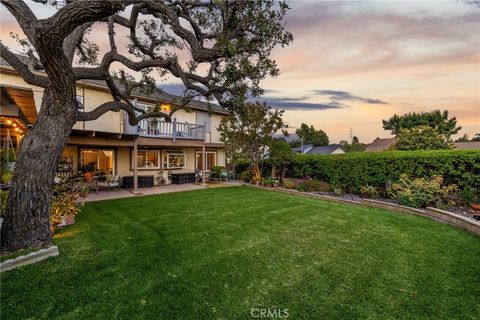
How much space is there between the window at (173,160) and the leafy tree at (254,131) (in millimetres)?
4414

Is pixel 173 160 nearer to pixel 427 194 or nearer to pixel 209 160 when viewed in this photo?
pixel 209 160

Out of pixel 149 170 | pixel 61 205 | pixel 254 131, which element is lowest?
pixel 61 205

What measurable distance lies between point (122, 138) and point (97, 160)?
3.16 meters

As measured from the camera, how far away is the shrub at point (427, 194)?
7.65 m

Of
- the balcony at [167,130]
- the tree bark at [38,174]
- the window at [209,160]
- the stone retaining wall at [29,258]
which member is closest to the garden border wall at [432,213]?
the balcony at [167,130]

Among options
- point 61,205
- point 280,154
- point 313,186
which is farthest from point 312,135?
point 61,205

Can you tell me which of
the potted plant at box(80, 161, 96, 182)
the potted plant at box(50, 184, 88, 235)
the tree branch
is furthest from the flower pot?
the potted plant at box(80, 161, 96, 182)

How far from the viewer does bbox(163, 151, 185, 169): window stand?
16016mm

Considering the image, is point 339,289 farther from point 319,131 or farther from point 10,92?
point 319,131

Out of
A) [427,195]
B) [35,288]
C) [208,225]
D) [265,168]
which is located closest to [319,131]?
[265,168]

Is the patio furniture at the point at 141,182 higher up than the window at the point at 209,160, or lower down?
lower down

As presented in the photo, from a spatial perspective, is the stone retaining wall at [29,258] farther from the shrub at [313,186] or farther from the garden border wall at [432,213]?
the shrub at [313,186]

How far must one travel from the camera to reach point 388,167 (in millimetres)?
9742

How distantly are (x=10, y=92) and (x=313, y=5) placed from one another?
998cm
